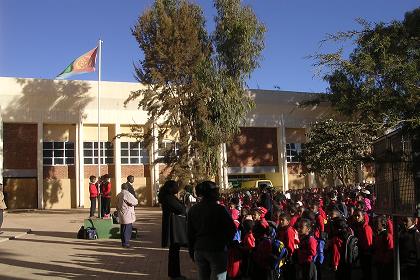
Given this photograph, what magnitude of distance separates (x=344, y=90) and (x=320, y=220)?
645 centimetres

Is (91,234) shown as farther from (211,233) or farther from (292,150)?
(292,150)

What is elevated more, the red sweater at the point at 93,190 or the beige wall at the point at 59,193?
the red sweater at the point at 93,190

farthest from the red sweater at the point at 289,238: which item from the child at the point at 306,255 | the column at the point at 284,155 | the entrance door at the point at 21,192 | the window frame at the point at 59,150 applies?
the column at the point at 284,155

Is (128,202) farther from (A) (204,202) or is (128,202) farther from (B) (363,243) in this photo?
(A) (204,202)

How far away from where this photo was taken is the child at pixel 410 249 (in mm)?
7773

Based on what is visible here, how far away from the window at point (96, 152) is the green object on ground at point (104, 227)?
919 inches

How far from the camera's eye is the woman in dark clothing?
29.7 ft

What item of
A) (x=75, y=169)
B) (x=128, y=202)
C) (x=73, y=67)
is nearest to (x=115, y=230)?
(x=128, y=202)

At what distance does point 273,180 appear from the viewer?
146 feet

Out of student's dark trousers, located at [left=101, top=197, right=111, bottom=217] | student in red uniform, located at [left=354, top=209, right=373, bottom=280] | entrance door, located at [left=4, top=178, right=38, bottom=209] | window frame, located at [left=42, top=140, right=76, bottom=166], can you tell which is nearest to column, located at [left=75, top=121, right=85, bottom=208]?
window frame, located at [left=42, top=140, right=76, bottom=166]

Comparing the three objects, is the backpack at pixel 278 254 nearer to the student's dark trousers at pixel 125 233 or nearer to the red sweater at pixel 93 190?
the student's dark trousers at pixel 125 233

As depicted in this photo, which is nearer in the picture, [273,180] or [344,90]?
[344,90]

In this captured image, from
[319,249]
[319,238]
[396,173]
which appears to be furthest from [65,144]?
[396,173]

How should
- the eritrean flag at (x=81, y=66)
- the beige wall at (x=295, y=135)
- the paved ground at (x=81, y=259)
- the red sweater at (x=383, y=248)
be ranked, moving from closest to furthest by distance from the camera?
the red sweater at (x=383, y=248)
the paved ground at (x=81, y=259)
the eritrean flag at (x=81, y=66)
the beige wall at (x=295, y=135)
